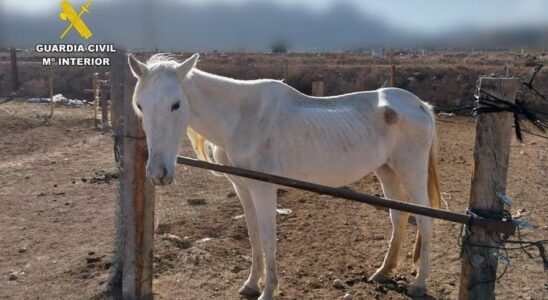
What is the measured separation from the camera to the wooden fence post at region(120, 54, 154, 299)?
3.63m

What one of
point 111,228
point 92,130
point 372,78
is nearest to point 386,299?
point 111,228

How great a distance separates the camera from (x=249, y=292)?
4125 millimetres

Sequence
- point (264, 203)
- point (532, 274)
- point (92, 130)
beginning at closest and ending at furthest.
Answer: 1. point (264, 203)
2. point (532, 274)
3. point (92, 130)

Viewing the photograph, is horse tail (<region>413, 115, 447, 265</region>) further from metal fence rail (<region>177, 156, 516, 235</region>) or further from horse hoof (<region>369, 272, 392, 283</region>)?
metal fence rail (<region>177, 156, 516, 235</region>)

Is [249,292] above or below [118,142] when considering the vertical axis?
below

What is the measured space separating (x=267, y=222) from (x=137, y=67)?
156cm

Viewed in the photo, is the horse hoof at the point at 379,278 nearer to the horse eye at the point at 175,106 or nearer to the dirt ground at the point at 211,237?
the dirt ground at the point at 211,237

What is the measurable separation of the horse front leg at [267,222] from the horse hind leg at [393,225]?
1.14 metres

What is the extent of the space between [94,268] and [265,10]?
21.6 ft

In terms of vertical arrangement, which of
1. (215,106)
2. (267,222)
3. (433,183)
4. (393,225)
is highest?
(215,106)

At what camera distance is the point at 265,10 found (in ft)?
31.0

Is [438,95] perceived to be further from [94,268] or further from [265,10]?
[94,268]

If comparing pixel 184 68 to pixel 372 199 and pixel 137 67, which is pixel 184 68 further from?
pixel 372 199

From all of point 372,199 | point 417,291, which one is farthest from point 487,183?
point 417,291
